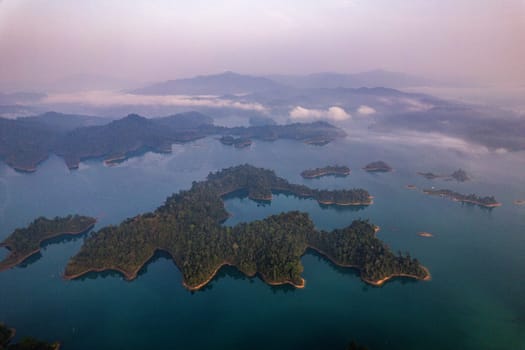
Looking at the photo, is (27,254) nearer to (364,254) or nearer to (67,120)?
(364,254)

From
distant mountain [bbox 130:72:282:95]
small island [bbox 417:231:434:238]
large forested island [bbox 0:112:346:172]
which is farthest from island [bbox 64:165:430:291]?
distant mountain [bbox 130:72:282:95]

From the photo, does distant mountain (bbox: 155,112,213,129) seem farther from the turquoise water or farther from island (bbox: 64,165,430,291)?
island (bbox: 64,165,430,291)

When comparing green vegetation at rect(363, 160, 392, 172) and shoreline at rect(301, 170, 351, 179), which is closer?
shoreline at rect(301, 170, 351, 179)

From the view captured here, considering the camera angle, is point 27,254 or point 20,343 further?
point 27,254

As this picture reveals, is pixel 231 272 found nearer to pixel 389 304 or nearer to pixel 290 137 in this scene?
pixel 389 304

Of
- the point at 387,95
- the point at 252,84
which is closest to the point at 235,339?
the point at 387,95

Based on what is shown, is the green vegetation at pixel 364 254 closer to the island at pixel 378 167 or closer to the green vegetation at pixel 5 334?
the green vegetation at pixel 5 334

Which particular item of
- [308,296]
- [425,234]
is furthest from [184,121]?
[308,296]
